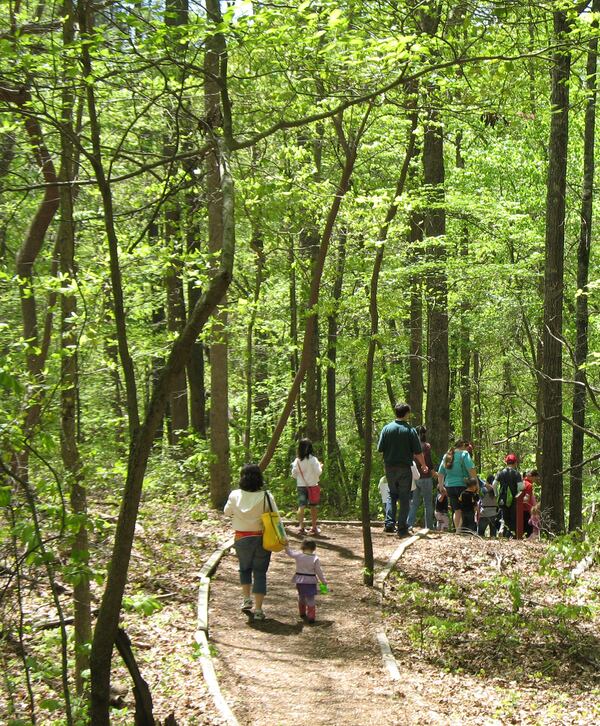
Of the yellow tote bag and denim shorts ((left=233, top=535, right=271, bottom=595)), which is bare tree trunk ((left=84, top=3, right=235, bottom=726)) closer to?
the yellow tote bag

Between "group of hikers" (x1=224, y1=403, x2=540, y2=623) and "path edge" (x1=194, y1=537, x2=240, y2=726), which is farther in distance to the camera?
"group of hikers" (x1=224, y1=403, x2=540, y2=623)

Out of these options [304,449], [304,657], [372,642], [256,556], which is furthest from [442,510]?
[304,657]

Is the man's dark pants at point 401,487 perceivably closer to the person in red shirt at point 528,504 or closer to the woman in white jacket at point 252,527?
the person in red shirt at point 528,504

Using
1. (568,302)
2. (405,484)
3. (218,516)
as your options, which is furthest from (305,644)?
(568,302)

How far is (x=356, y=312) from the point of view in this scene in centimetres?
1831

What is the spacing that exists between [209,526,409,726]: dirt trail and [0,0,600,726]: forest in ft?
3.58

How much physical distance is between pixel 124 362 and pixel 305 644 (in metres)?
4.69

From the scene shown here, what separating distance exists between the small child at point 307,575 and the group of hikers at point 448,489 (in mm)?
3533

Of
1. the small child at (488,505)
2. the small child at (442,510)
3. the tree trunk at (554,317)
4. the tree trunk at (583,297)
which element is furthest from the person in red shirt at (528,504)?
the small child at (442,510)

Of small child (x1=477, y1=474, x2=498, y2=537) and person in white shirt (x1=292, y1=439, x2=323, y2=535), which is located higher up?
person in white shirt (x1=292, y1=439, x2=323, y2=535)

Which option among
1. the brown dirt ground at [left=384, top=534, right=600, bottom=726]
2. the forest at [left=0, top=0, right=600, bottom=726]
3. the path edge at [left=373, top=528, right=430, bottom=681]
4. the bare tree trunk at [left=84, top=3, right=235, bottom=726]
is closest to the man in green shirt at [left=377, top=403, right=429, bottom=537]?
the forest at [left=0, top=0, right=600, bottom=726]

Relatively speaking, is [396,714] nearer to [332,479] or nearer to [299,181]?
[299,181]

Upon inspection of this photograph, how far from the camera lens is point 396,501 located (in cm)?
1370

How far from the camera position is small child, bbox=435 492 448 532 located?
14938 mm
